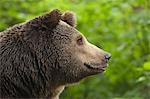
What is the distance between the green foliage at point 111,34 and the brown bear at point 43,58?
10.6 feet

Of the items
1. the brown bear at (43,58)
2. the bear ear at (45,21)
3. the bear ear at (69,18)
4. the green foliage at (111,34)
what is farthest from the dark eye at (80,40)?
the green foliage at (111,34)

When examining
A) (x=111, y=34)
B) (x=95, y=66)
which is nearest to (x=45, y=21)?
(x=95, y=66)

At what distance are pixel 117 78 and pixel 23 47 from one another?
4543 millimetres

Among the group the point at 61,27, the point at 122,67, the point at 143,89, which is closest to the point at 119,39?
the point at 122,67

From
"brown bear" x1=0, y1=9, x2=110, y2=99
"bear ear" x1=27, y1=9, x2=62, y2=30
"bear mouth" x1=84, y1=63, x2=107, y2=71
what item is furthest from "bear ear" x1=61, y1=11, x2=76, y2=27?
"bear mouth" x1=84, y1=63, x2=107, y2=71

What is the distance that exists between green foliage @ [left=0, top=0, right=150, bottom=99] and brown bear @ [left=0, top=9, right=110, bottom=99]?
323 centimetres

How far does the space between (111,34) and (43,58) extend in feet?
16.3

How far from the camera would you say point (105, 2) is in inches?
339

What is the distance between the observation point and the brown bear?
518 centimetres

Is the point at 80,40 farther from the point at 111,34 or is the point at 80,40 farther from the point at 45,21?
the point at 111,34

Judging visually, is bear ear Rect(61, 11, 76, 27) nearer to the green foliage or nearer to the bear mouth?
the bear mouth

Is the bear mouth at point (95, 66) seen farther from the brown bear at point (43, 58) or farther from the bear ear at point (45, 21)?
the bear ear at point (45, 21)

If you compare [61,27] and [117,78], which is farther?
[117,78]

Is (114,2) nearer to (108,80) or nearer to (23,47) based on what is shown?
(108,80)
